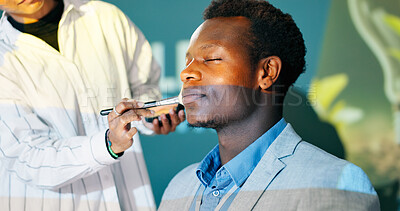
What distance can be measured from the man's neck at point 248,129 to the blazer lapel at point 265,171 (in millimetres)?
62

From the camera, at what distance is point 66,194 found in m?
1.25

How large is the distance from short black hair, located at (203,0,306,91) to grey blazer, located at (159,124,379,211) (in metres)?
0.17

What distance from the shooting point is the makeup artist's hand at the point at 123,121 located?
1118mm

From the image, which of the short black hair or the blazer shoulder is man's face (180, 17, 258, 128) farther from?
the blazer shoulder

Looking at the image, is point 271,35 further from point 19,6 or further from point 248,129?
point 19,6

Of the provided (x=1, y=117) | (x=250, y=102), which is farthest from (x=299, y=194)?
(x=1, y=117)

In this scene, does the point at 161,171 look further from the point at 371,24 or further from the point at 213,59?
the point at 371,24

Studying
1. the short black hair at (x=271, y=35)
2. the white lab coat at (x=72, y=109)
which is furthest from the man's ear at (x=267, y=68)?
the white lab coat at (x=72, y=109)

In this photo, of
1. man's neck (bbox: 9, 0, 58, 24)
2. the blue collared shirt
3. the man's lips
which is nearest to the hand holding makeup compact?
the man's lips

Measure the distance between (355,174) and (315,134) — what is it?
1.88 feet

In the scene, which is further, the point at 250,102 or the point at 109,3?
the point at 109,3

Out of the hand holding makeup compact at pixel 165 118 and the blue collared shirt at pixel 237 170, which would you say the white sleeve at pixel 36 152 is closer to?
the hand holding makeup compact at pixel 165 118

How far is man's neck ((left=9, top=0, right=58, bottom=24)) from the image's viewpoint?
126 centimetres

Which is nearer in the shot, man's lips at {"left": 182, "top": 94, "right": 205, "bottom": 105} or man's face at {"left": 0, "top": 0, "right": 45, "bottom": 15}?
man's lips at {"left": 182, "top": 94, "right": 205, "bottom": 105}
